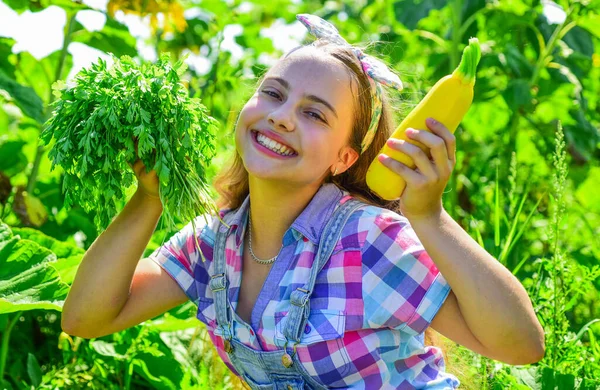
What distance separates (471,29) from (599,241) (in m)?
1.06

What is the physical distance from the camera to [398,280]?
1.96m

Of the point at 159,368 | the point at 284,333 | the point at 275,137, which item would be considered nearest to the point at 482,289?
the point at 284,333

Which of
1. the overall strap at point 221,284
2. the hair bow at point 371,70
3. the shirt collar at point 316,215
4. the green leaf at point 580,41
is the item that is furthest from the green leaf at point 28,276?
the green leaf at point 580,41

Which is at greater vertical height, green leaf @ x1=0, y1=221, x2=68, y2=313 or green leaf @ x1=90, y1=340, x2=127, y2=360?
green leaf @ x1=0, y1=221, x2=68, y2=313

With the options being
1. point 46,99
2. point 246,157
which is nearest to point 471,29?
point 46,99

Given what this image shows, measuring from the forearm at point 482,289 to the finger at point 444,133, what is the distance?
131 mm

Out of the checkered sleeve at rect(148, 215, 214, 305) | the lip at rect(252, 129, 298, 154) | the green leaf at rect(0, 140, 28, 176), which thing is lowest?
the green leaf at rect(0, 140, 28, 176)

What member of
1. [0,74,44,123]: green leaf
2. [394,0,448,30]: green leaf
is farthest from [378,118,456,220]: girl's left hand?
[394,0,448,30]: green leaf

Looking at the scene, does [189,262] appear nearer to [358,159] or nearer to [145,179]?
[145,179]

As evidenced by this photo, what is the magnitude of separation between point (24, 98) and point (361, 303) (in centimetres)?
151

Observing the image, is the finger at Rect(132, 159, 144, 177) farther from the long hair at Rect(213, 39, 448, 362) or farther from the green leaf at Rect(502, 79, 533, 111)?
the green leaf at Rect(502, 79, 533, 111)

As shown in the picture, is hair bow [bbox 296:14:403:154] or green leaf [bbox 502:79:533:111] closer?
hair bow [bbox 296:14:403:154]

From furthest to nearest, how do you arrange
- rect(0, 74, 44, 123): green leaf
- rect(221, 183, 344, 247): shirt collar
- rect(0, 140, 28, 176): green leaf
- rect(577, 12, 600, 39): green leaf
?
rect(577, 12, 600, 39): green leaf
rect(0, 140, 28, 176): green leaf
rect(0, 74, 44, 123): green leaf
rect(221, 183, 344, 247): shirt collar

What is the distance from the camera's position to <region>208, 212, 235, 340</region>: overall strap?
214 centimetres
